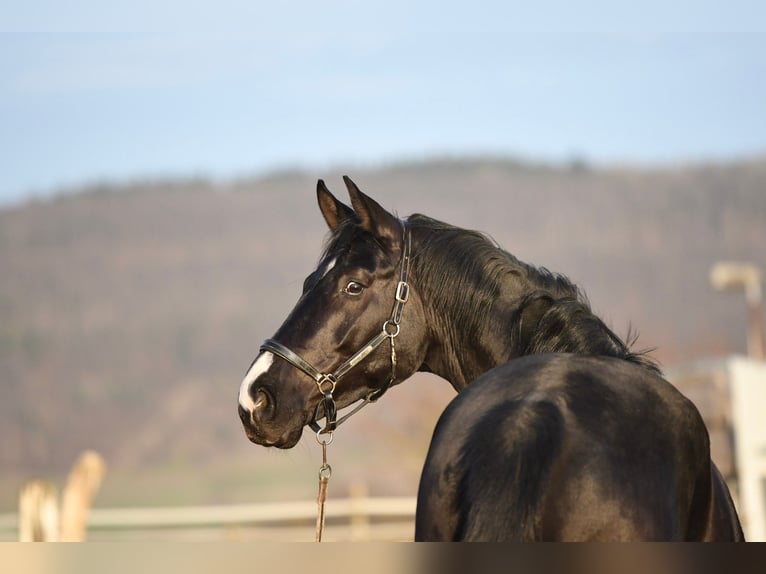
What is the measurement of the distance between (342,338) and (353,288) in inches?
6.5

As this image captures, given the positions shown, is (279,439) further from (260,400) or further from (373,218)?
(373,218)

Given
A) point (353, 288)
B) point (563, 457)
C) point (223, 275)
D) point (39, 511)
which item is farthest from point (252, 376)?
point (223, 275)

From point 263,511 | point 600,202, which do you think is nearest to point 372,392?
point 263,511

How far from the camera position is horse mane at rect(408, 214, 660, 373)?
3.40 m

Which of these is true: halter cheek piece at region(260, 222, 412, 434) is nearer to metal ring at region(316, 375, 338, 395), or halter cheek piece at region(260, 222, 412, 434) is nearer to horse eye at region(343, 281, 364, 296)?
metal ring at region(316, 375, 338, 395)

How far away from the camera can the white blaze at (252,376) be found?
3.49 metres

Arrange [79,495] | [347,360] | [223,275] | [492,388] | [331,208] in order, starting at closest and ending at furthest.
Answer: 1. [492,388]
2. [347,360]
3. [331,208]
4. [79,495]
5. [223,275]

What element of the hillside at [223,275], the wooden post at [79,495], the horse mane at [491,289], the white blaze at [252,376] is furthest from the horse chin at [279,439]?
the hillside at [223,275]

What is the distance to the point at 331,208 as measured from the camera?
13.0 feet

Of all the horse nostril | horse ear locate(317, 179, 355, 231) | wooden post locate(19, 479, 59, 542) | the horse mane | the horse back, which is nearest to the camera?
the horse back

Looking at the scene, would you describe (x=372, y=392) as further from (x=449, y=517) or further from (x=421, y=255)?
(x=449, y=517)

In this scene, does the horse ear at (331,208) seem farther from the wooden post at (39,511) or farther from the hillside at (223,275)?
the hillside at (223,275)

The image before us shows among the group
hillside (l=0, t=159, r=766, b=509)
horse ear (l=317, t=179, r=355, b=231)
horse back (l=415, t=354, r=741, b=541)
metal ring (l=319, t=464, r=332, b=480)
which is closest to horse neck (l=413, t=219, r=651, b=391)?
horse ear (l=317, t=179, r=355, b=231)

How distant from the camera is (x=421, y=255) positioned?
3.70m
